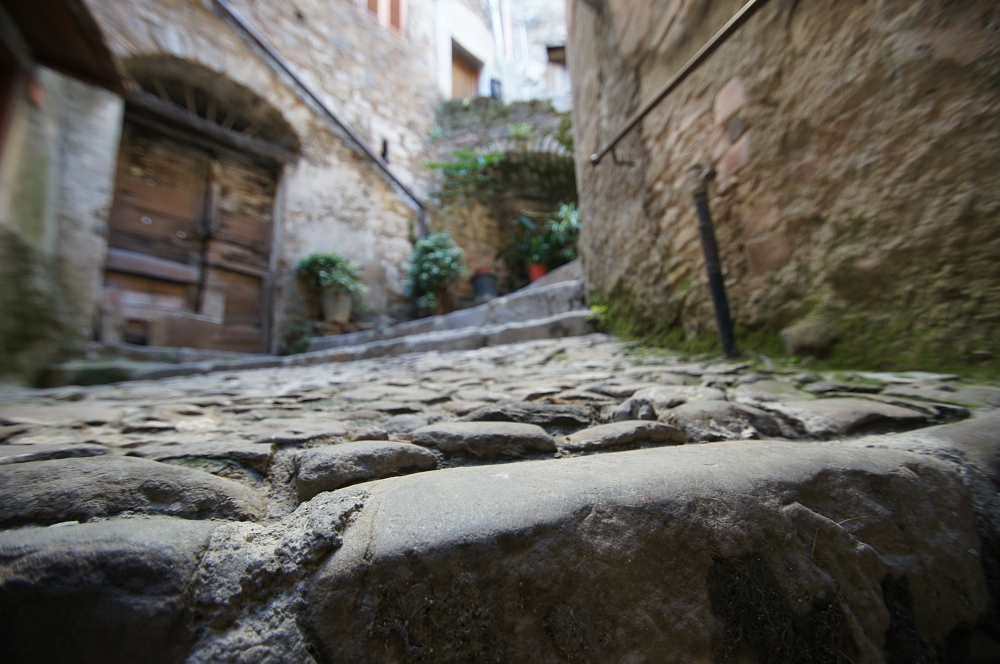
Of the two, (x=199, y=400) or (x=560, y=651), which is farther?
(x=199, y=400)

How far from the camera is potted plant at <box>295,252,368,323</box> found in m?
5.02

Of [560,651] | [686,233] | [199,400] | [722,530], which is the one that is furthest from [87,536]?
[686,233]

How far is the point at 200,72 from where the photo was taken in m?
4.66

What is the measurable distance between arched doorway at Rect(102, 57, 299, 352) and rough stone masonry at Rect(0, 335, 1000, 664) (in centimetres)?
464

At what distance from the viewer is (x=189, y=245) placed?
494 centimetres

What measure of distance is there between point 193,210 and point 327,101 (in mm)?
2344

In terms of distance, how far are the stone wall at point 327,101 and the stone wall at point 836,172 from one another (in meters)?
4.32

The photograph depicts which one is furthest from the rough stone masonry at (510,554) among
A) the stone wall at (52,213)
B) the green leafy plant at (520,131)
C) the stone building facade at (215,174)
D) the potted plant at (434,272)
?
the green leafy plant at (520,131)

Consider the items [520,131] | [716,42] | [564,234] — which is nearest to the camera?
[716,42]

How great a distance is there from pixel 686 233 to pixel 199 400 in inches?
88.4

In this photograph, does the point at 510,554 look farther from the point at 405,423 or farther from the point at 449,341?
the point at 449,341

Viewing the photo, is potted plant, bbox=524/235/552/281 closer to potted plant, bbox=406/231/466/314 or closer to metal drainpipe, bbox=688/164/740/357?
potted plant, bbox=406/231/466/314

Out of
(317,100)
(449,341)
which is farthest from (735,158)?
(317,100)

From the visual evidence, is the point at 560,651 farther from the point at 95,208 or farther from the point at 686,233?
the point at 95,208
